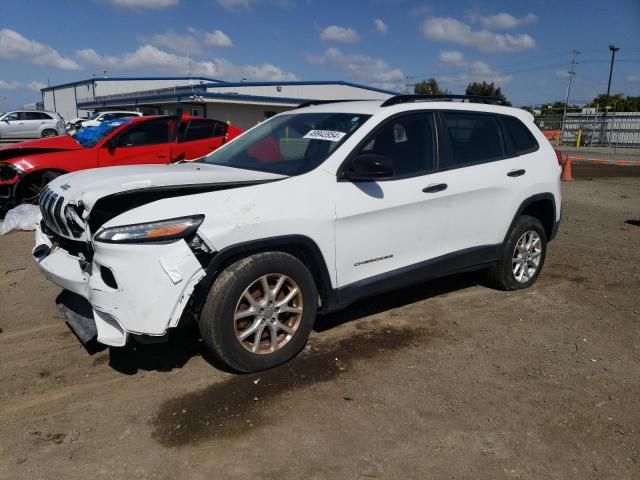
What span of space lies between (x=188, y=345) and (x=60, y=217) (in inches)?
50.8

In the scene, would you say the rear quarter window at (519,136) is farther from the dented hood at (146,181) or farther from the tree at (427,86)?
the tree at (427,86)

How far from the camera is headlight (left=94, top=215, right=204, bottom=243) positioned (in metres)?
3.01

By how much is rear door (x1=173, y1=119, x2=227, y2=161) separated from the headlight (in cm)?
652

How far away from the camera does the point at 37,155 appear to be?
8.25m

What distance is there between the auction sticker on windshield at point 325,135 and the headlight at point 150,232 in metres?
1.36

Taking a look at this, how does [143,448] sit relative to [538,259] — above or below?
below

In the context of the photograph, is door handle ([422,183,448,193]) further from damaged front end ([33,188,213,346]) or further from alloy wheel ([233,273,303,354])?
damaged front end ([33,188,213,346])

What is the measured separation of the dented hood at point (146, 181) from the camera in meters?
3.31

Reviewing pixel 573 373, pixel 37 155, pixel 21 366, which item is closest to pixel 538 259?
pixel 573 373

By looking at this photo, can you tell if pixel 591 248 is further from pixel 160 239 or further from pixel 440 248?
pixel 160 239

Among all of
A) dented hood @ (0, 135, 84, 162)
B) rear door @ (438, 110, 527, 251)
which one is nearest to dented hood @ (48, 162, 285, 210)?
rear door @ (438, 110, 527, 251)

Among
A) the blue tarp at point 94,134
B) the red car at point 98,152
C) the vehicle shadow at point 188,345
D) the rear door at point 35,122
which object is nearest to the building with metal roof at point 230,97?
the rear door at point 35,122

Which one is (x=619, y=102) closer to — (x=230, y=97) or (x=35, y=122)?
(x=230, y=97)

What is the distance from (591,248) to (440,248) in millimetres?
3905
